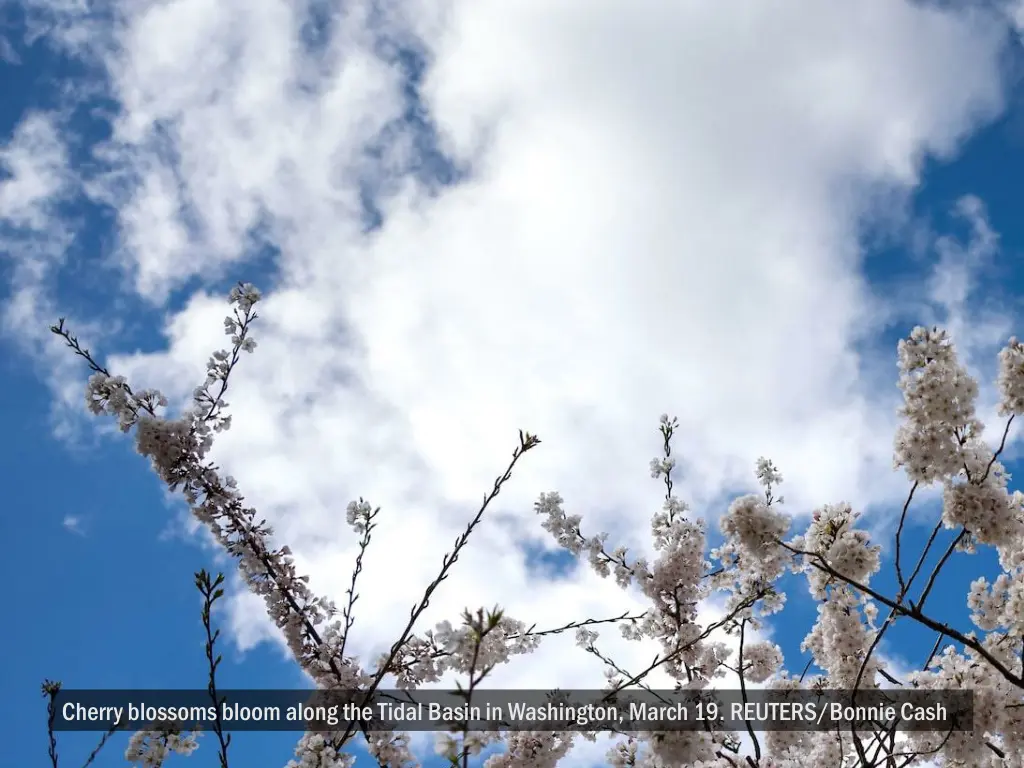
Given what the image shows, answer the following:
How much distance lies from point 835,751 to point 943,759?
962 millimetres

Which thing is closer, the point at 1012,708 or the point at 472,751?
the point at 472,751

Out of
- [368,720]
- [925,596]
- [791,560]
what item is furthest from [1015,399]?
[368,720]

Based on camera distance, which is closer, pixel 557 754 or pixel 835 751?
pixel 557 754

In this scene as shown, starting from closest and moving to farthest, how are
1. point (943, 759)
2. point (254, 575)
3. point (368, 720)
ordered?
point (368, 720), point (254, 575), point (943, 759)

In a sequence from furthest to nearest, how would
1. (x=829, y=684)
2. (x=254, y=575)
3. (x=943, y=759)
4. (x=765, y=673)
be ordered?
(x=765, y=673), (x=829, y=684), (x=943, y=759), (x=254, y=575)

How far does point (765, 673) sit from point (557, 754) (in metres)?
2.73

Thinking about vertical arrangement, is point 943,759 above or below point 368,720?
below

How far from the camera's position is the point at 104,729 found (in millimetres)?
4758

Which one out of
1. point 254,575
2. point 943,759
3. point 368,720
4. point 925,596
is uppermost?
point 254,575

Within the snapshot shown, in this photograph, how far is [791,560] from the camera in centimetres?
570

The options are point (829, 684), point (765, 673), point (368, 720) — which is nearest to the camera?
point (368, 720)

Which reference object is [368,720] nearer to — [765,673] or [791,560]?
[791,560]

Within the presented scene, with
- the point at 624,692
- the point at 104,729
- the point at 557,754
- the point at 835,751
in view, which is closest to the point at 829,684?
the point at 835,751

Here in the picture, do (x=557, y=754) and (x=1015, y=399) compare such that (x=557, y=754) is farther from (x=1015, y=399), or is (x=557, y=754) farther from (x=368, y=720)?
(x=1015, y=399)
